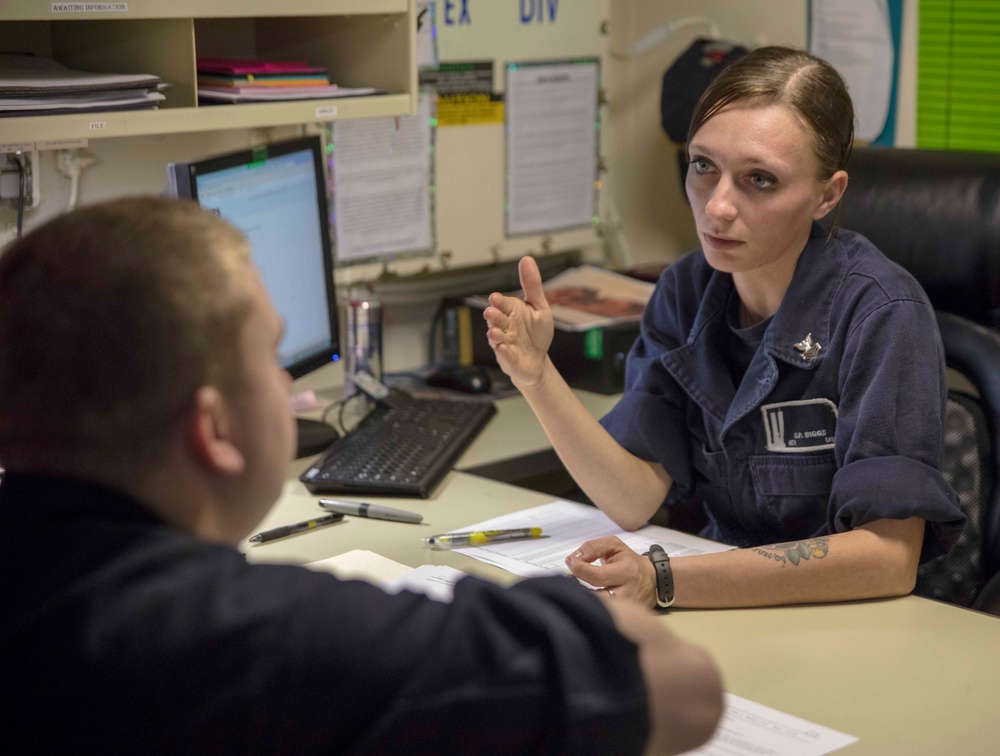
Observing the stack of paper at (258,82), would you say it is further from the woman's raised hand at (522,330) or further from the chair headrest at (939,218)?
the chair headrest at (939,218)

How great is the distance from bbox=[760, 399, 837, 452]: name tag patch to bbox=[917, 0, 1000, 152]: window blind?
104 cm

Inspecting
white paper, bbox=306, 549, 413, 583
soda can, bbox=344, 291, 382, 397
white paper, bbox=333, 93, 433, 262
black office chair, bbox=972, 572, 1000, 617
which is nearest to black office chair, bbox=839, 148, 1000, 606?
black office chair, bbox=972, 572, 1000, 617

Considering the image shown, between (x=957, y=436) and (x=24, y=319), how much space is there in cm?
134

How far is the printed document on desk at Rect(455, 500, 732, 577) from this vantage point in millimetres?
1418

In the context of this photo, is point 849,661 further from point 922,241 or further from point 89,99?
point 89,99

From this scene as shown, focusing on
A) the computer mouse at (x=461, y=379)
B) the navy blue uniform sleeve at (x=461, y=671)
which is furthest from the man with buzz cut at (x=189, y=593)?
the computer mouse at (x=461, y=379)

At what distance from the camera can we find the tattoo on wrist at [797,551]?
1.31m

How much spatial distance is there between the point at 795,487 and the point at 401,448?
621 millimetres

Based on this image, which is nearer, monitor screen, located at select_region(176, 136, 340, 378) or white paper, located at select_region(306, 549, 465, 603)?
white paper, located at select_region(306, 549, 465, 603)

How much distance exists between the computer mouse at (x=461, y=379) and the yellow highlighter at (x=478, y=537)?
739 mm

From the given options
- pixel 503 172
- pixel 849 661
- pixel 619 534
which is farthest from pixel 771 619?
pixel 503 172

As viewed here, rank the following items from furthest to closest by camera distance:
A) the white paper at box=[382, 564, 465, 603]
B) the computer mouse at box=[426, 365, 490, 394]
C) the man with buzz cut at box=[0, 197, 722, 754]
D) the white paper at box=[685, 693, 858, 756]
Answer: the computer mouse at box=[426, 365, 490, 394] < the white paper at box=[382, 564, 465, 603] < the white paper at box=[685, 693, 858, 756] < the man with buzz cut at box=[0, 197, 722, 754]

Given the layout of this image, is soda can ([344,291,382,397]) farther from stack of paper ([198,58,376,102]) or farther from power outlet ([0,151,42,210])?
power outlet ([0,151,42,210])

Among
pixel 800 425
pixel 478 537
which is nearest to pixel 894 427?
pixel 800 425
